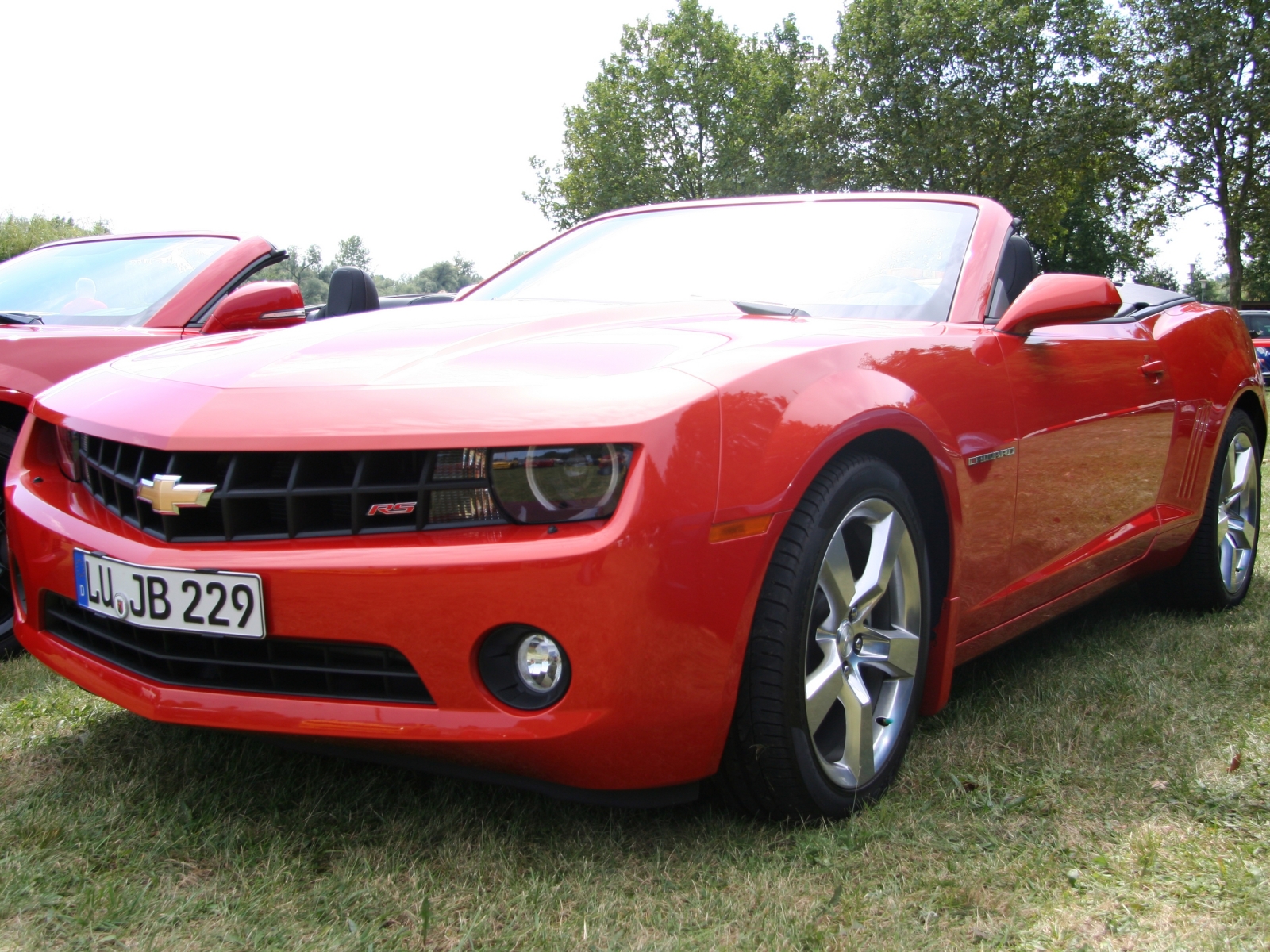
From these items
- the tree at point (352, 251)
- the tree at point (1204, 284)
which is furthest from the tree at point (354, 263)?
the tree at point (1204, 284)

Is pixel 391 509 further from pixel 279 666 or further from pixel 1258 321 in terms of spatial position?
pixel 1258 321

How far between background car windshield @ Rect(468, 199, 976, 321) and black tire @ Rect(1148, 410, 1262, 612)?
1586mm

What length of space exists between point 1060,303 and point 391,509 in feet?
5.55

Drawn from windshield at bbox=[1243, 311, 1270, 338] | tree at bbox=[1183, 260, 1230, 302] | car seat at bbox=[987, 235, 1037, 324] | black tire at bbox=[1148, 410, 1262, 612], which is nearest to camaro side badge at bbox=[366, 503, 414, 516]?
car seat at bbox=[987, 235, 1037, 324]

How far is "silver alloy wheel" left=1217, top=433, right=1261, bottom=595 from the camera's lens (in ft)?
13.0

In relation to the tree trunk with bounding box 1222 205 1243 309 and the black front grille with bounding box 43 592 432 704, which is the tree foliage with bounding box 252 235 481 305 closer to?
the tree trunk with bounding box 1222 205 1243 309

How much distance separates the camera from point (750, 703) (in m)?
1.93

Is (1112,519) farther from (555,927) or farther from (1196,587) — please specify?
(555,927)

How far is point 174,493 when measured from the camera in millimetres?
1848

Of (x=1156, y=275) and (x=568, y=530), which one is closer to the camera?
(x=568, y=530)

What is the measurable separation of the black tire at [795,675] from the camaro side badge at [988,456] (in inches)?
13.1

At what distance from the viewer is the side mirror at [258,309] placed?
152 inches

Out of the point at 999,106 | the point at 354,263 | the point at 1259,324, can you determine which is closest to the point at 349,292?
the point at 1259,324

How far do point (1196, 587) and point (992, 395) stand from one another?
6.04ft
